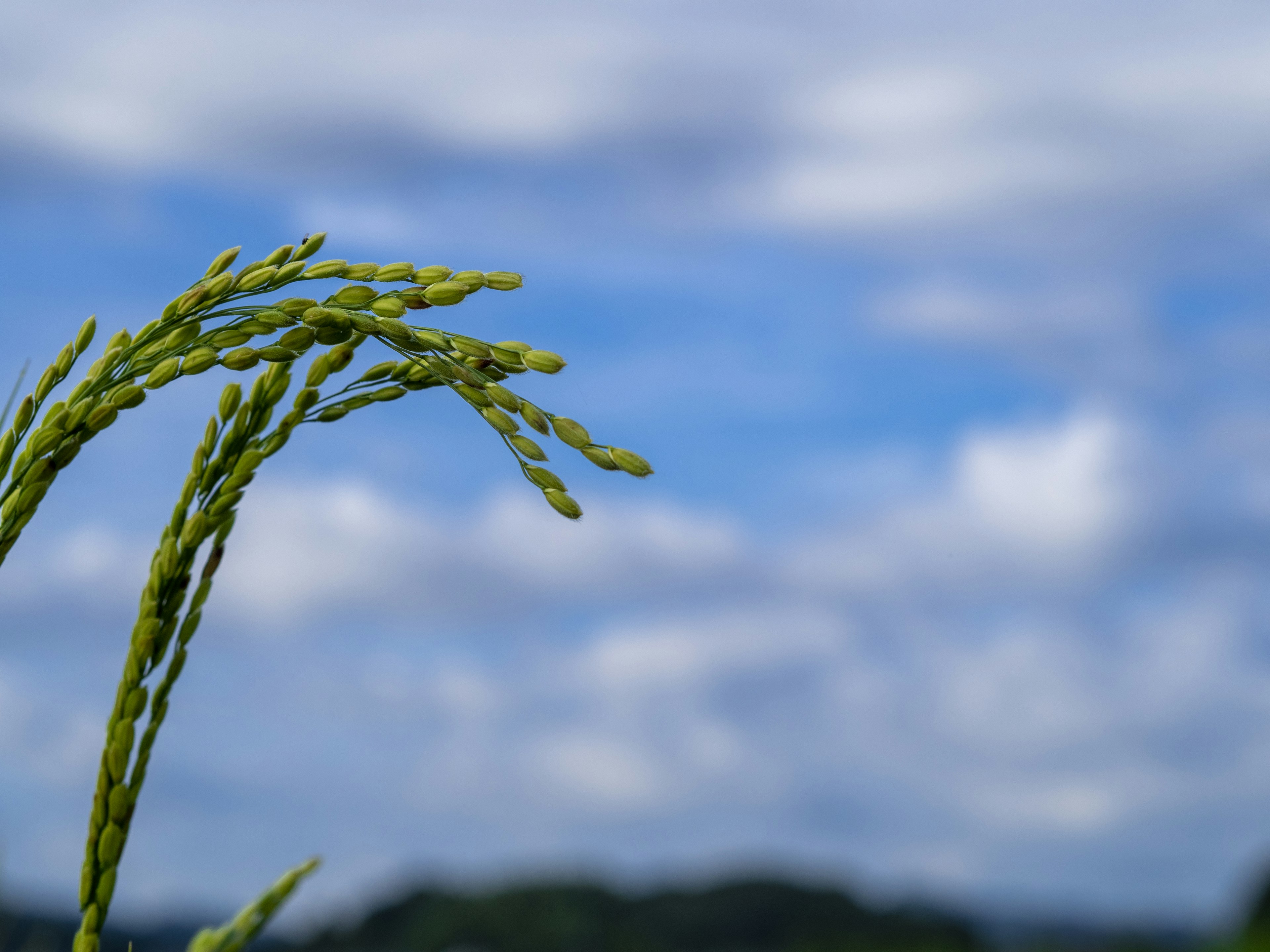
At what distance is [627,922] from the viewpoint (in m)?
8.52

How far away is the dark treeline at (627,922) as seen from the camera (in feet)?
26.9

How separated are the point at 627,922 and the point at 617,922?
8cm

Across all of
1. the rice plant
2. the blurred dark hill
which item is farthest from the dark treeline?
the rice plant

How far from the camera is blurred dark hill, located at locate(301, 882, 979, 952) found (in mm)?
8250

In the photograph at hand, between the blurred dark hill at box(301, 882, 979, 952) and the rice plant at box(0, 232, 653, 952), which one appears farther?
the blurred dark hill at box(301, 882, 979, 952)

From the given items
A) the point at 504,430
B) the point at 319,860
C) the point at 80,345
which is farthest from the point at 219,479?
the point at 319,860

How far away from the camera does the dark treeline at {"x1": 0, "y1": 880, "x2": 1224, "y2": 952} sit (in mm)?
8203

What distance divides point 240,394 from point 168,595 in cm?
28

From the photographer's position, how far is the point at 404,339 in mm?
1339

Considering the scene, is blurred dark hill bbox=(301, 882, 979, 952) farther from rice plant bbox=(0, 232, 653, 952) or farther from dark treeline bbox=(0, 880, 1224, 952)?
rice plant bbox=(0, 232, 653, 952)

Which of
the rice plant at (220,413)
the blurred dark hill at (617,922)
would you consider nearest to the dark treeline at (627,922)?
the blurred dark hill at (617,922)

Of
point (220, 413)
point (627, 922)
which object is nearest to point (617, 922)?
point (627, 922)

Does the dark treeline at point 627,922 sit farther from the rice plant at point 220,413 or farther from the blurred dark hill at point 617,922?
the rice plant at point 220,413

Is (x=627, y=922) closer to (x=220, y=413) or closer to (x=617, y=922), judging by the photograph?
(x=617, y=922)
